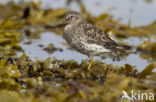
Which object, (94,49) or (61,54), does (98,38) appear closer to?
(94,49)

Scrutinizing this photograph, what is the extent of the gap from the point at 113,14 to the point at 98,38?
5.56m

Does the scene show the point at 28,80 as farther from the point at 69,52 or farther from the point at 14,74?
the point at 69,52

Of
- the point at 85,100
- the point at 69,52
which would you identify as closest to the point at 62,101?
the point at 85,100

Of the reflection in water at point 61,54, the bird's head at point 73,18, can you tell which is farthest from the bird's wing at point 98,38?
the reflection in water at point 61,54

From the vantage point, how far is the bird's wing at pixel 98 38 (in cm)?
547

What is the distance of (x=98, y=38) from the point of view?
5.54m

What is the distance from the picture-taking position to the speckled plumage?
536 cm

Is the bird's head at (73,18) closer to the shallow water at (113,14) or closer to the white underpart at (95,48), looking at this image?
the white underpart at (95,48)

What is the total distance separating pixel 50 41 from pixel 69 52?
116 centimetres

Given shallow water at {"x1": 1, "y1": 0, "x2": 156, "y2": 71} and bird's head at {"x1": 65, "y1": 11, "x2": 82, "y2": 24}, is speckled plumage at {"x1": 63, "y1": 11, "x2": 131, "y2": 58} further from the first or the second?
shallow water at {"x1": 1, "y1": 0, "x2": 156, "y2": 71}

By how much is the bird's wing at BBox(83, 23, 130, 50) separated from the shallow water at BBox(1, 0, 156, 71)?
64 cm

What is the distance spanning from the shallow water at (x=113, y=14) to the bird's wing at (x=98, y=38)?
0.64m

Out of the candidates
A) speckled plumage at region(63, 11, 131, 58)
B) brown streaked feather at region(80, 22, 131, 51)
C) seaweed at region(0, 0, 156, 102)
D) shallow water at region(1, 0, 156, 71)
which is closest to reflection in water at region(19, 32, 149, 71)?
shallow water at region(1, 0, 156, 71)

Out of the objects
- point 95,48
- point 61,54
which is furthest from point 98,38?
point 61,54
